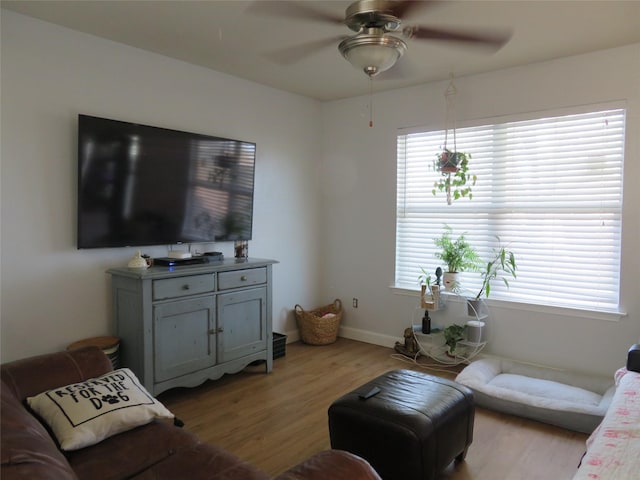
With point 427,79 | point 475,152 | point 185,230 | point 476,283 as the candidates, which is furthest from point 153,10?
point 476,283

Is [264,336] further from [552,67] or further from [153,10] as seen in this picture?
[552,67]

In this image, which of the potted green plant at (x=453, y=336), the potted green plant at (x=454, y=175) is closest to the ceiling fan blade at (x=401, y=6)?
the potted green plant at (x=454, y=175)

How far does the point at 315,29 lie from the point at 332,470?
2636 millimetres

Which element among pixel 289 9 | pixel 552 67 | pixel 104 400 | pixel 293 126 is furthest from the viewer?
pixel 293 126

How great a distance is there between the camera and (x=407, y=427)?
6.78 ft

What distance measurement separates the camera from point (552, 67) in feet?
11.7

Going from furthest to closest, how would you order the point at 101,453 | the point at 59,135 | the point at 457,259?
the point at 457,259
the point at 59,135
the point at 101,453

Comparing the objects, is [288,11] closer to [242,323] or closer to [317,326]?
[242,323]

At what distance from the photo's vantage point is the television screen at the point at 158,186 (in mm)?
3025

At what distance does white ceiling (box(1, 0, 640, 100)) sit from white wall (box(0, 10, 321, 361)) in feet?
0.49

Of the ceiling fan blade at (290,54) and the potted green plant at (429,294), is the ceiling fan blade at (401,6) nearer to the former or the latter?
the ceiling fan blade at (290,54)

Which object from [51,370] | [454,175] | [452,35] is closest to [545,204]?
[454,175]

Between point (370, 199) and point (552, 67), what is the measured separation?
6.53ft

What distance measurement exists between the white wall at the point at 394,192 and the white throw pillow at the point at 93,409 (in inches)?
119
